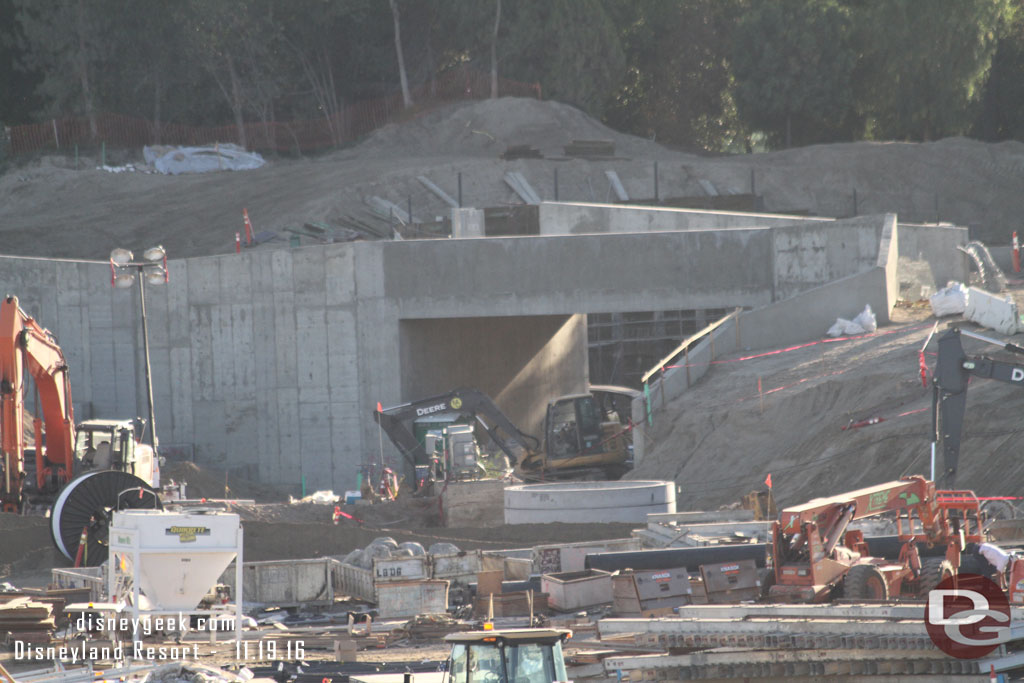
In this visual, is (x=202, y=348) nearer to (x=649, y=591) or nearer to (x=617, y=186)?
(x=617, y=186)

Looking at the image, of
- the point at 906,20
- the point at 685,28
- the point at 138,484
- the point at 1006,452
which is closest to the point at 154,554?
the point at 138,484

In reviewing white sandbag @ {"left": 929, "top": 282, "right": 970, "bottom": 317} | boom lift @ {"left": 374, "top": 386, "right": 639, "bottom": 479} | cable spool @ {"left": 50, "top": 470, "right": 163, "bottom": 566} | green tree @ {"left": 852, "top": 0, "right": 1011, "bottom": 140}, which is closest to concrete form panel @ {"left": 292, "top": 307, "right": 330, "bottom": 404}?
boom lift @ {"left": 374, "top": 386, "right": 639, "bottom": 479}

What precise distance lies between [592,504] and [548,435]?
6.09m

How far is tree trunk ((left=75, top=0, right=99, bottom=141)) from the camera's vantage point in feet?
199

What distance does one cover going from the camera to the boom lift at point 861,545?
17688mm

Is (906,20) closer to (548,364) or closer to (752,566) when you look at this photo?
(548,364)

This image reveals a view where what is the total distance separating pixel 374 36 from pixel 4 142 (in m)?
17.1

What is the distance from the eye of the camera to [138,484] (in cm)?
2127

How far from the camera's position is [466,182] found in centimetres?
5231

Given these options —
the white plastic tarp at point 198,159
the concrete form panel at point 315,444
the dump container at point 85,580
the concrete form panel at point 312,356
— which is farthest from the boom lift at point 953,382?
the white plastic tarp at point 198,159

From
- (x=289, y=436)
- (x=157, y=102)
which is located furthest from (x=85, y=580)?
(x=157, y=102)

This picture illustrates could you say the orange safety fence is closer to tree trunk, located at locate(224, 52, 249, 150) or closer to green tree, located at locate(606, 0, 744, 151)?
tree trunk, located at locate(224, 52, 249, 150)

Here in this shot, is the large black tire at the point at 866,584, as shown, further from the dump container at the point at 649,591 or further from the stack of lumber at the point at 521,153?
the stack of lumber at the point at 521,153

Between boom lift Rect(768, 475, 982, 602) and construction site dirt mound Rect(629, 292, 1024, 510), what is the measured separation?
261 inches
